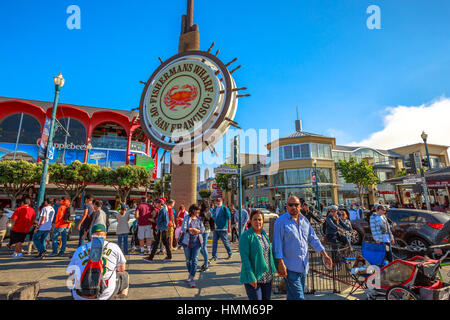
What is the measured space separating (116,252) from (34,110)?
44.3m

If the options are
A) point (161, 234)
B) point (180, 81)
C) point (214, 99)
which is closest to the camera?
point (161, 234)

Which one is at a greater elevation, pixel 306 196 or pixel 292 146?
pixel 292 146

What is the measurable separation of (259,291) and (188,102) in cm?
823

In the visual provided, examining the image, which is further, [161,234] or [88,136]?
[88,136]

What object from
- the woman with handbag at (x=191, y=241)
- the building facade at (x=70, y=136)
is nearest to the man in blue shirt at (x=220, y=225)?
the woman with handbag at (x=191, y=241)

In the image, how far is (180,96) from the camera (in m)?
10.2

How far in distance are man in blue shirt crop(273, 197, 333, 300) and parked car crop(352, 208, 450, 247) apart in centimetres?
693

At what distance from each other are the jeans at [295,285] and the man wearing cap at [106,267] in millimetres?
2564

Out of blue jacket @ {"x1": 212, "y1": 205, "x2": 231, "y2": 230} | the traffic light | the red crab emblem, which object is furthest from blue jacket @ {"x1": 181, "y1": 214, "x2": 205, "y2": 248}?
the traffic light

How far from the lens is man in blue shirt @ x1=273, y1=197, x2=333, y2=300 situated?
3398mm

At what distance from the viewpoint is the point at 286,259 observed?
352 cm

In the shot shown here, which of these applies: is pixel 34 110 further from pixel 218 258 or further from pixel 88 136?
pixel 218 258

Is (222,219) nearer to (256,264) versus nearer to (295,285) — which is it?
(295,285)
